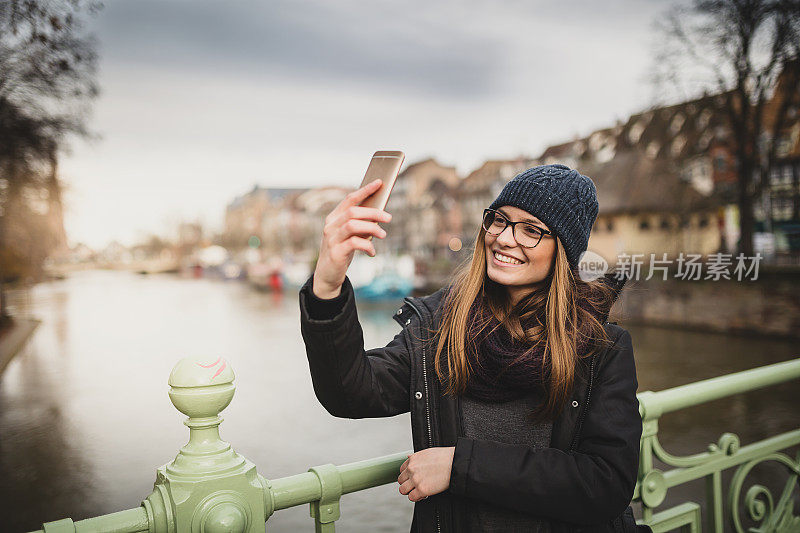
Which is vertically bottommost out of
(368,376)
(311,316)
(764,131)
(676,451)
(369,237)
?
(676,451)

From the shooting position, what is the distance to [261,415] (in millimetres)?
11906

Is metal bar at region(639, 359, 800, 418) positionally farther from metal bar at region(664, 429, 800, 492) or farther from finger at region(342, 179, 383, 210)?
finger at region(342, 179, 383, 210)

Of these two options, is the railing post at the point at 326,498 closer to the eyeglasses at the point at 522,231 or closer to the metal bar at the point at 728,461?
the eyeglasses at the point at 522,231

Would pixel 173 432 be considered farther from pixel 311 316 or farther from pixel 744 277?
pixel 744 277

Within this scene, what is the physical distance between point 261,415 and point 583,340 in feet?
37.2

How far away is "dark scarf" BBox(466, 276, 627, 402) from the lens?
1.23 metres

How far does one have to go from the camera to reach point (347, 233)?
3.20 feet

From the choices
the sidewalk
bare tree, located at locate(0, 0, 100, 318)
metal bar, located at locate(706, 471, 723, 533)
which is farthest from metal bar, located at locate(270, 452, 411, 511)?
the sidewalk

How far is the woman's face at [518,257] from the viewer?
1.31 meters

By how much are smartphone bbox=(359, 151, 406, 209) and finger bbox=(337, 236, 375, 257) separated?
55 millimetres

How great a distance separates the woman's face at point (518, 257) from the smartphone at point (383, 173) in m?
0.40

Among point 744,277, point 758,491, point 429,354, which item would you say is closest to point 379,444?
point 758,491

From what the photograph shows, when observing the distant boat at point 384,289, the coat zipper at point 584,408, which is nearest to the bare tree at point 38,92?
the coat zipper at point 584,408

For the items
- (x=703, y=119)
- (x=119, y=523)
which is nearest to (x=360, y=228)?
(x=119, y=523)
